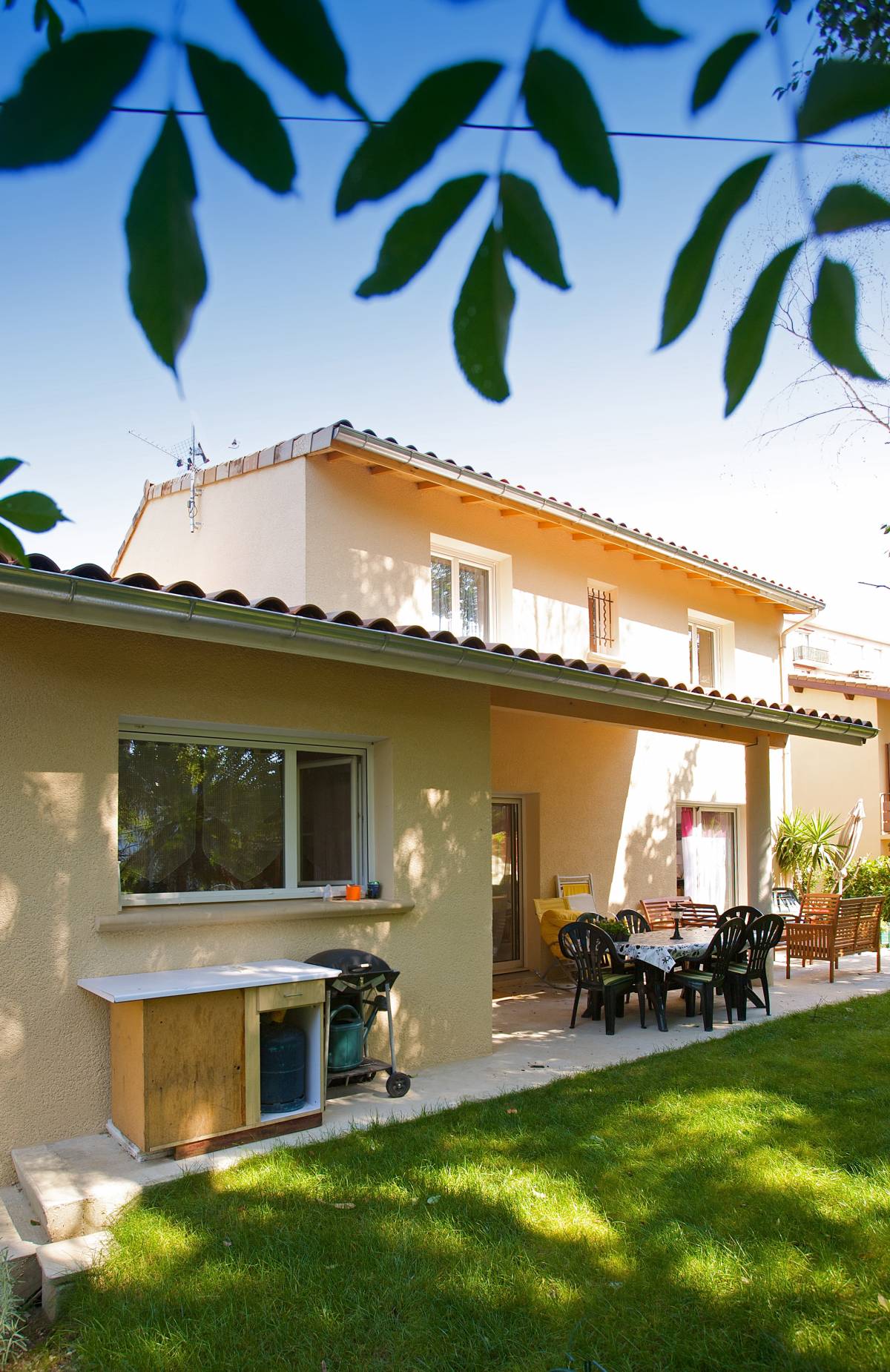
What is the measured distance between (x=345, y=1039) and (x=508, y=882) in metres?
6.82

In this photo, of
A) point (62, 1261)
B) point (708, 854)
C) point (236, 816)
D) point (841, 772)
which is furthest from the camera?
point (841, 772)

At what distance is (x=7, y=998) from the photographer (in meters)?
5.70

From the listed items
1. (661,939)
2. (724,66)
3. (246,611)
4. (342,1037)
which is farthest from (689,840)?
(724,66)

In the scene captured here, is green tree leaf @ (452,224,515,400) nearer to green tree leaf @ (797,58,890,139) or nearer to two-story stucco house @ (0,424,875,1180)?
green tree leaf @ (797,58,890,139)

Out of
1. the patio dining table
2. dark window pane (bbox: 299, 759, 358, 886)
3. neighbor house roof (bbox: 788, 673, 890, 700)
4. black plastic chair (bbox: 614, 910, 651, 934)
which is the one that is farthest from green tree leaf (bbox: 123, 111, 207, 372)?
neighbor house roof (bbox: 788, 673, 890, 700)

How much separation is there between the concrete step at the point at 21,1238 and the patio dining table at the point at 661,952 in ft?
19.0

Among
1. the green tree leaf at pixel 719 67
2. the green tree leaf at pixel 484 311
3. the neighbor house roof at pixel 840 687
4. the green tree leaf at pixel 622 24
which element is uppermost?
the neighbor house roof at pixel 840 687

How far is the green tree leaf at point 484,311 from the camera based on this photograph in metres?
0.94

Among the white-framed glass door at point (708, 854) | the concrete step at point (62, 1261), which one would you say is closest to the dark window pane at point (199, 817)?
the concrete step at point (62, 1261)

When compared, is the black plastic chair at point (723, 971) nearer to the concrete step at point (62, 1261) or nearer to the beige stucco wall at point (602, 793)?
the beige stucco wall at point (602, 793)

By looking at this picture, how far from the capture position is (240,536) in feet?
37.9

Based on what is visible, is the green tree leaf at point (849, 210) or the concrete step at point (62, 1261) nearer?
the green tree leaf at point (849, 210)

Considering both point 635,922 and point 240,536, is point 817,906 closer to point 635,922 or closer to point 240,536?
point 635,922

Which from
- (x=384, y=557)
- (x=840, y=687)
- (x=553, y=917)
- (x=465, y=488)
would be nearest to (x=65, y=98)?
(x=384, y=557)
